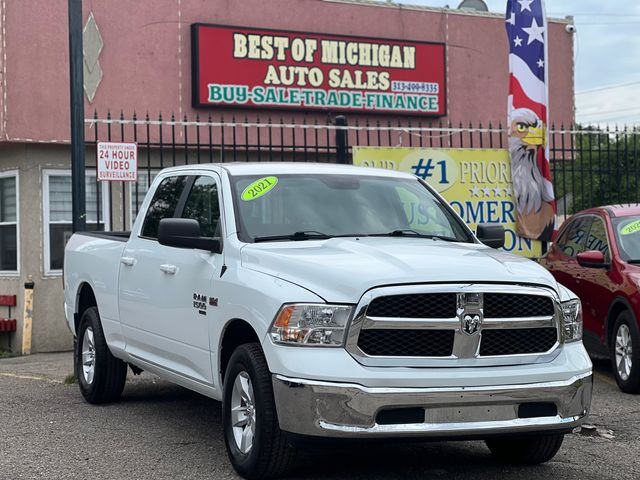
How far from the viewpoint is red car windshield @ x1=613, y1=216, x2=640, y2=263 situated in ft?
34.7

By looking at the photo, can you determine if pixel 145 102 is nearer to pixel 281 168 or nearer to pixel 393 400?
pixel 281 168

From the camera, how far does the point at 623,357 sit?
10.2 m

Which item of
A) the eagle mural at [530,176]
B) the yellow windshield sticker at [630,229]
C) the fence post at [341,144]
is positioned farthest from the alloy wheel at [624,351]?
the eagle mural at [530,176]

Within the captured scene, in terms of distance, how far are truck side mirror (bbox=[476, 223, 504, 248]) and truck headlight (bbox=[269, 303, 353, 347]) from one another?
2.14m

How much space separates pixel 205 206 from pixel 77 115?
401 cm

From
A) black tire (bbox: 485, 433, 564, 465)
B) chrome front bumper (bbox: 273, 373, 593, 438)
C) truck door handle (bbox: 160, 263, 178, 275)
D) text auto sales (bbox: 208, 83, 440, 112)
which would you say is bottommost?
black tire (bbox: 485, 433, 564, 465)

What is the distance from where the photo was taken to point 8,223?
1688 centimetres

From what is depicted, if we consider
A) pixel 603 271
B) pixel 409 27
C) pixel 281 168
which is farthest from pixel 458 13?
pixel 281 168

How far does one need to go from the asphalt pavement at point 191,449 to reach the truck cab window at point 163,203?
1.51 m

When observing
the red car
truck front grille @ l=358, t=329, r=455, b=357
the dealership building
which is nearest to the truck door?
truck front grille @ l=358, t=329, r=455, b=357

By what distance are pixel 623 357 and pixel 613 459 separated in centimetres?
326

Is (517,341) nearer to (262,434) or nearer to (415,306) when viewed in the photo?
(415,306)

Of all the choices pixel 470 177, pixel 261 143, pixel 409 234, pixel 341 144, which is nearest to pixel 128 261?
pixel 409 234

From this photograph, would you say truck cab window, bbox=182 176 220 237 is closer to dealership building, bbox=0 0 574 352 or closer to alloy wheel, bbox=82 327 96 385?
alloy wheel, bbox=82 327 96 385
